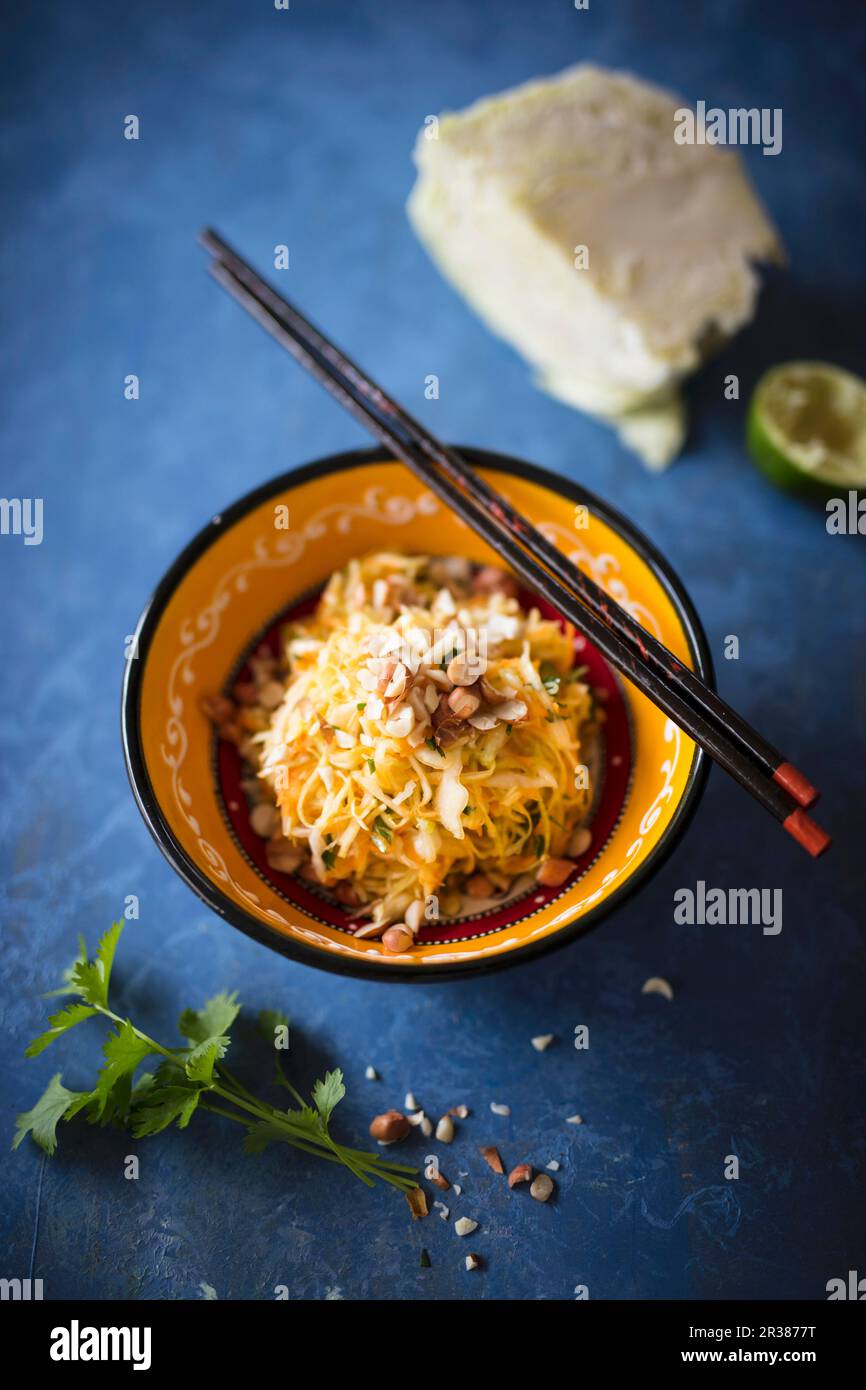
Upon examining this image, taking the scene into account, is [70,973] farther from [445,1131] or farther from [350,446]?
[350,446]

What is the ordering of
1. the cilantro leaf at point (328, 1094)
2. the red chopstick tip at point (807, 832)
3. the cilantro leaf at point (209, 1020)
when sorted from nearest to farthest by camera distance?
the red chopstick tip at point (807, 832) → the cilantro leaf at point (328, 1094) → the cilantro leaf at point (209, 1020)

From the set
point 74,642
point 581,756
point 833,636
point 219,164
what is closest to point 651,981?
point 581,756

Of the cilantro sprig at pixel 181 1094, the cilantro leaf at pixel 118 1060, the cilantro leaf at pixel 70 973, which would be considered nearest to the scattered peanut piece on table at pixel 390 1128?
the cilantro sprig at pixel 181 1094

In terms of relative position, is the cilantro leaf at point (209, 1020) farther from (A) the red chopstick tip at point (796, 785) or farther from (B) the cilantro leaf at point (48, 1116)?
(A) the red chopstick tip at point (796, 785)

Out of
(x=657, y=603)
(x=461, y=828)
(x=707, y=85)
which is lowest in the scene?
(x=461, y=828)

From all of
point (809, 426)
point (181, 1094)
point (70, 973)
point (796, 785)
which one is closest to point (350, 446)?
point (809, 426)

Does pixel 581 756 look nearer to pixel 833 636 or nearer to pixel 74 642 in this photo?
pixel 833 636

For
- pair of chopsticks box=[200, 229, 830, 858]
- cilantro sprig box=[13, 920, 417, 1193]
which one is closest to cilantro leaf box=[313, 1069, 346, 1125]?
cilantro sprig box=[13, 920, 417, 1193]
